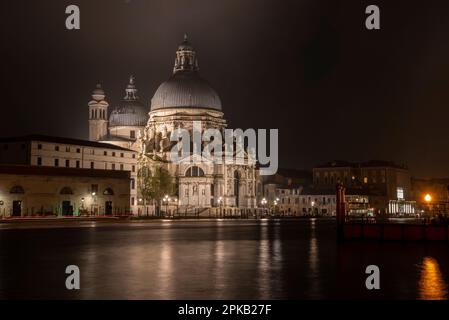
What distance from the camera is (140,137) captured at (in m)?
129

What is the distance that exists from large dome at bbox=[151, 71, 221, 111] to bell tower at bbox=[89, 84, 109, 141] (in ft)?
37.9

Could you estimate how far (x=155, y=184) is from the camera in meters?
104

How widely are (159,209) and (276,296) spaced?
96740mm

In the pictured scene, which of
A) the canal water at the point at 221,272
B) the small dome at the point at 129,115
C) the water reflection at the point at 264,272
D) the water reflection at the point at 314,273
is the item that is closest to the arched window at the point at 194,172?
the small dome at the point at 129,115

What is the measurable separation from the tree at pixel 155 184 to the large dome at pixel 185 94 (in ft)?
63.1

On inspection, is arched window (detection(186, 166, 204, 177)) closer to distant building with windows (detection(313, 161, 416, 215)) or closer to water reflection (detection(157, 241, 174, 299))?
distant building with windows (detection(313, 161, 416, 215))

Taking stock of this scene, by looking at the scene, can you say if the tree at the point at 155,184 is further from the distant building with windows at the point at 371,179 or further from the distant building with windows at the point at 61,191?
the distant building with windows at the point at 371,179

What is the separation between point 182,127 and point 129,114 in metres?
20.8

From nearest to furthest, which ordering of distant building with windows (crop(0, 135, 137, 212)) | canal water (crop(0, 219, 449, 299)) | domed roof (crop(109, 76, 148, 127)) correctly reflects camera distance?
canal water (crop(0, 219, 449, 299)) < distant building with windows (crop(0, 135, 137, 212)) < domed roof (crop(109, 76, 148, 127))

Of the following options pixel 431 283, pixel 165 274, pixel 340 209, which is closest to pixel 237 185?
pixel 340 209

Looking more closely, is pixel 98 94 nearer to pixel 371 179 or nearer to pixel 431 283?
pixel 371 179

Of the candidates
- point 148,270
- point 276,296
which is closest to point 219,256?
point 148,270

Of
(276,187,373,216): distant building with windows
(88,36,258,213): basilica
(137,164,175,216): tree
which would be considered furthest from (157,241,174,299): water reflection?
(276,187,373,216): distant building with windows

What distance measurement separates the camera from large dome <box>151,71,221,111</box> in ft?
422
